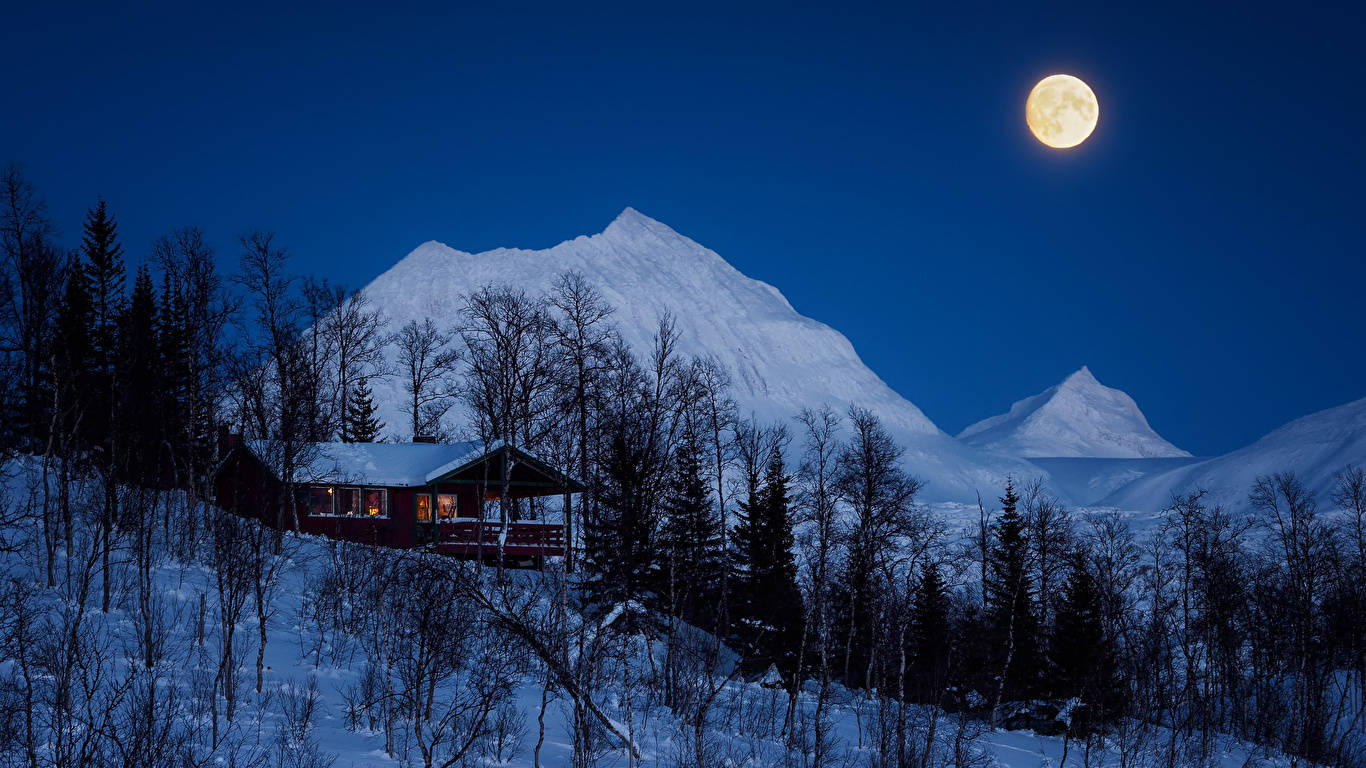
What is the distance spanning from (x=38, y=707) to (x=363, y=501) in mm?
26546

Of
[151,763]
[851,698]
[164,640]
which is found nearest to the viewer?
[151,763]

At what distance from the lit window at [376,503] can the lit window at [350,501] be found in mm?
502

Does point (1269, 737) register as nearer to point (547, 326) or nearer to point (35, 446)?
point (547, 326)

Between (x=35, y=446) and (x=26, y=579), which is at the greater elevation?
(x=35, y=446)

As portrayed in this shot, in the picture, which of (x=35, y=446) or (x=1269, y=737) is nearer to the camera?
(x=35, y=446)

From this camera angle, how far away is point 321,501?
1603 inches

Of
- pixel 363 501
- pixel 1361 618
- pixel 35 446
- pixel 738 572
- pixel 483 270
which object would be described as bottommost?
pixel 1361 618

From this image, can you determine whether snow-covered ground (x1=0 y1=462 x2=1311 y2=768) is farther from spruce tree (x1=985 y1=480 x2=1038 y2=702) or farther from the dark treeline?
spruce tree (x1=985 y1=480 x2=1038 y2=702)

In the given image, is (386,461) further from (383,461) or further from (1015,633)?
(1015,633)

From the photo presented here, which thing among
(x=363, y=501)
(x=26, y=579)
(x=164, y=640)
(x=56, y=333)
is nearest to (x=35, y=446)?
(x=56, y=333)

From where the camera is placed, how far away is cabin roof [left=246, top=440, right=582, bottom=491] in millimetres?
36938

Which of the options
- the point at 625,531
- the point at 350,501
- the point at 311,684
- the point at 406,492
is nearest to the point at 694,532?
the point at 625,531

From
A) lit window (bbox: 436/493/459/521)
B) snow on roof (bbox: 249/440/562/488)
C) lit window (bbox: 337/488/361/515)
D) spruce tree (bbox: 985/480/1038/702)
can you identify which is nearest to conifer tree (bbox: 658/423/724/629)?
snow on roof (bbox: 249/440/562/488)

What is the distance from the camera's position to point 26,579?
69.2 feet
